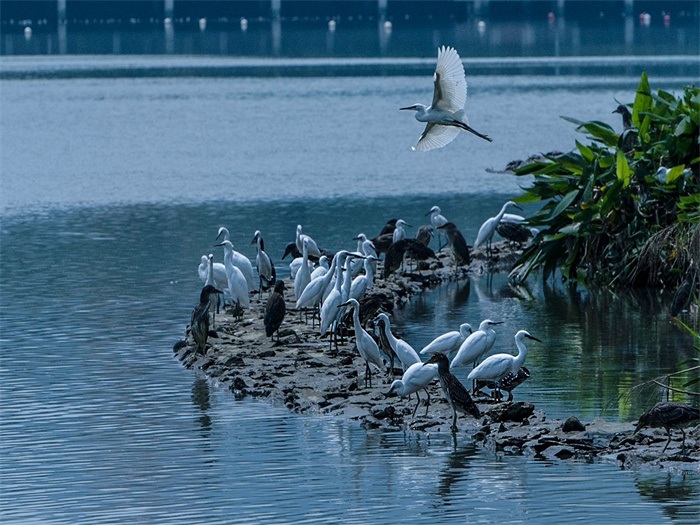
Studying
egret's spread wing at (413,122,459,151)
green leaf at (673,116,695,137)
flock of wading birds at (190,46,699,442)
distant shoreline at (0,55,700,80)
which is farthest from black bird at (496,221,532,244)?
distant shoreline at (0,55,700,80)

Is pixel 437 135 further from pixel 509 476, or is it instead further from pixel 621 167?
pixel 621 167

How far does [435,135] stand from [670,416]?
→ 13.3 feet

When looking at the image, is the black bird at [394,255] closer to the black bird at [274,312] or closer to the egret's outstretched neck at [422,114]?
the black bird at [274,312]

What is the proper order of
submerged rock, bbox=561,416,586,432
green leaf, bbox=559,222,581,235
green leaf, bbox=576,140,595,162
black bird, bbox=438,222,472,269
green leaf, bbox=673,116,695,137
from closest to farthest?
submerged rock, bbox=561,416,586,432, green leaf, bbox=673,116,695,137, green leaf, bbox=559,222,581,235, green leaf, bbox=576,140,595,162, black bird, bbox=438,222,472,269

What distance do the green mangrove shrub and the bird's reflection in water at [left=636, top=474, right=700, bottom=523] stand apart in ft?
27.6

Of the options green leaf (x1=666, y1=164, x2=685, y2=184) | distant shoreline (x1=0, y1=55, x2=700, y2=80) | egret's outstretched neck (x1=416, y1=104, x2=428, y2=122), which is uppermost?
distant shoreline (x1=0, y1=55, x2=700, y2=80)

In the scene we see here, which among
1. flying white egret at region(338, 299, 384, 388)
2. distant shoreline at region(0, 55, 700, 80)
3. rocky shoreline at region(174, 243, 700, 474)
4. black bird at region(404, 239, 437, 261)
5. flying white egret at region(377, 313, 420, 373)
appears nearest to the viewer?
rocky shoreline at region(174, 243, 700, 474)

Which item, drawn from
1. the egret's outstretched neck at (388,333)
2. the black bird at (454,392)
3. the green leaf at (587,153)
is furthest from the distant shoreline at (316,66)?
the black bird at (454,392)

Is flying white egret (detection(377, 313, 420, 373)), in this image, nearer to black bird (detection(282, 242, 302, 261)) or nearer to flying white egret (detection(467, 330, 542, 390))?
flying white egret (detection(467, 330, 542, 390))

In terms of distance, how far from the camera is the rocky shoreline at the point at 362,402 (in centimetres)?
1259

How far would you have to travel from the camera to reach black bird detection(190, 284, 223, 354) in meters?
17.1

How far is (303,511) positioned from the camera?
37.9 feet

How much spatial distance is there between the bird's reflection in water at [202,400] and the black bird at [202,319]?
2.70 feet

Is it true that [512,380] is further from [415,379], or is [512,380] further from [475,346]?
[415,379]
